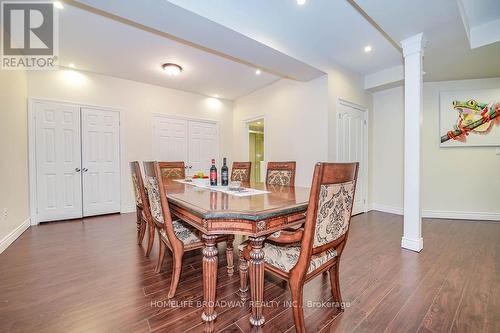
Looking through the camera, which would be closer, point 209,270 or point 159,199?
point 209,270

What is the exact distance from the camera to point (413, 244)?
252 cm

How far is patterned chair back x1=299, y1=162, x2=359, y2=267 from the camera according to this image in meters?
1.10

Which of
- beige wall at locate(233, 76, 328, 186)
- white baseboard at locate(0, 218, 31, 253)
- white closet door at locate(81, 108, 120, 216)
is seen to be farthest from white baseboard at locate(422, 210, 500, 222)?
white baseboard at locate(0, 218, 31, 253)

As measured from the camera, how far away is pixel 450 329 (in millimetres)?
1329

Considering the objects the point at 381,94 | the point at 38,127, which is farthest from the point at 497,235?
the point at 38,127

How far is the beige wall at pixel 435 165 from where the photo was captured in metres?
3.73

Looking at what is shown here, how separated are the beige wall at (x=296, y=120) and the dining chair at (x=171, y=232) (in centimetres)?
226

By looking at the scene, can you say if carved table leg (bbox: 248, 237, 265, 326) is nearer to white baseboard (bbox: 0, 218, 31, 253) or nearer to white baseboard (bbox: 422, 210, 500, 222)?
white baseboard (bbox: 0, 218, 31, 253)

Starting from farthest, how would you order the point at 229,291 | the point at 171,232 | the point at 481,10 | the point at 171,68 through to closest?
the point at 171,68 → the point at 481,10 → the point at 229,291 → the point at 171,232

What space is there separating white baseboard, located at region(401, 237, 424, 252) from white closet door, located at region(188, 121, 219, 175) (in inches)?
163

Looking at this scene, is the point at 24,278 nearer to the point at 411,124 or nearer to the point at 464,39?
the point at 411,124

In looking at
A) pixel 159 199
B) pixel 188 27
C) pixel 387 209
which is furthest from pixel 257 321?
pixel 387 209

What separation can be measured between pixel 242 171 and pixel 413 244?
7.63 ft

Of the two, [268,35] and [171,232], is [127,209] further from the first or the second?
[268,35]
